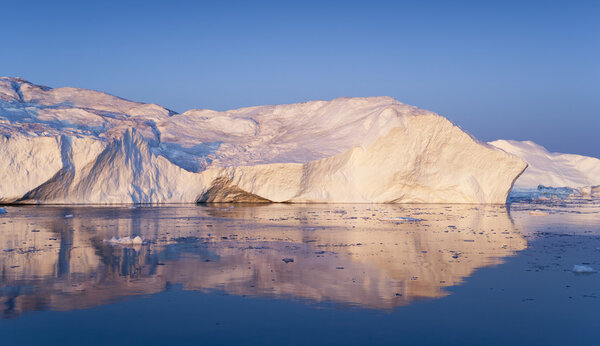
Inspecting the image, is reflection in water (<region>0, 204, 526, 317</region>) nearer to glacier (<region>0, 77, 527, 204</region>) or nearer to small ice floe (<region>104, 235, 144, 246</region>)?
small ice floe (<region>104, 235, 144, 246</region>)

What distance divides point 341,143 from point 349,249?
511 inches

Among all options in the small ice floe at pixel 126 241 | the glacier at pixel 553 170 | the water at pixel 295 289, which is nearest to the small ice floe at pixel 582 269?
the water at pixel 295 289

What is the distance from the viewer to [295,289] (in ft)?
15.3

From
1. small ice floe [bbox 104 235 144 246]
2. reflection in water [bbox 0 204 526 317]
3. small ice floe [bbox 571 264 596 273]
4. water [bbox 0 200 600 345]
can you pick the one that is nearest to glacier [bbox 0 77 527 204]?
reflection in water [bbox 0 204 526 317]

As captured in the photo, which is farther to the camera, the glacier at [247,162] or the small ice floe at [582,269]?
the glacier at [247,162]

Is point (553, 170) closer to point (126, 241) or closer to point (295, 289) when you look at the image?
point (126, 241)

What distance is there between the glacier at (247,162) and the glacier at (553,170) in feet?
48.4

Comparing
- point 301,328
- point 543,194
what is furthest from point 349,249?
point 543,194

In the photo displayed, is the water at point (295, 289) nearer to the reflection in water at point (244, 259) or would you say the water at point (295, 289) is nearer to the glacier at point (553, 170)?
the reflection in water at point (244, 259)

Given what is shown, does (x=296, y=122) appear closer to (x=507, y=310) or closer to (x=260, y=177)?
(x=260, y=177)

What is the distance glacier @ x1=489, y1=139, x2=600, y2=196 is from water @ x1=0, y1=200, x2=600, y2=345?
27377mm

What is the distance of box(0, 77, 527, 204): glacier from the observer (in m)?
16.6

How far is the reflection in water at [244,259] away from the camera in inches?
178

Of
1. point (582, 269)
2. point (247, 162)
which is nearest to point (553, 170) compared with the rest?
point (247, 162)
